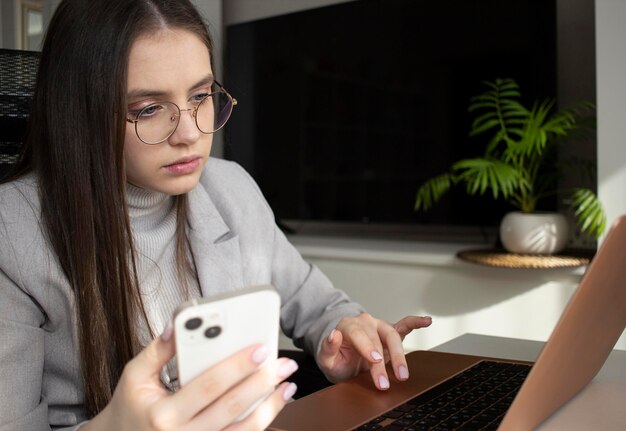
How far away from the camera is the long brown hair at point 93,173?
832 millimetres

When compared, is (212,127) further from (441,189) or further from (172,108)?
(441,189)

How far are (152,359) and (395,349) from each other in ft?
1.34

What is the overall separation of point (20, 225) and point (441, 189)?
171cm

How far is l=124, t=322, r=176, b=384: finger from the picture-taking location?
0.47 m

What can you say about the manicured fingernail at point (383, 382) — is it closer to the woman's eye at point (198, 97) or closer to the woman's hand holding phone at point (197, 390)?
the woman's hand holding phone at point (197, 390)

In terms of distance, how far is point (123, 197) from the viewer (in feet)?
2.89

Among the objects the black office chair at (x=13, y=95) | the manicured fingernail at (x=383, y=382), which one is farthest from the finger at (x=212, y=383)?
Answer: the black office chair at (x=13, y=95)

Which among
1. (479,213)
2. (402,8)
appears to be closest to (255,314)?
(479,213)

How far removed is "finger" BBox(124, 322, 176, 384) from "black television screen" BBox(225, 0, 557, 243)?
6.12ft

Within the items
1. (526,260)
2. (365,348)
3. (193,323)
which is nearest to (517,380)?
(365,348)

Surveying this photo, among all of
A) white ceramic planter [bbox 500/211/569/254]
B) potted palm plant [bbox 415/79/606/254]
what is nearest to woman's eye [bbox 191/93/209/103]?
potted palm plant [bbox 415/79/606/254]

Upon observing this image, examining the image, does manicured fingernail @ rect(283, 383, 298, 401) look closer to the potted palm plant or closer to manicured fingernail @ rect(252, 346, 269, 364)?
manicured fingernail @ rect(252, 346, 269, 364)

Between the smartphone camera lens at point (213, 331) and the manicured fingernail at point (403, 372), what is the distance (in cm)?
36

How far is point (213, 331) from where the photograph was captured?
0.46 meters
